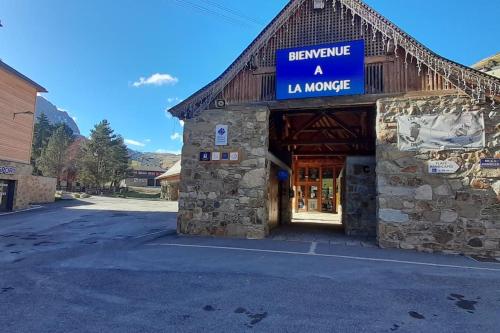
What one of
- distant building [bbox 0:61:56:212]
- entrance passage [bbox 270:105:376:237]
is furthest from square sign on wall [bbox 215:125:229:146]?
distant building [bbox 0:61:56:212]

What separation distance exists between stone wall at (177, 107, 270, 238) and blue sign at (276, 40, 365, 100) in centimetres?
114

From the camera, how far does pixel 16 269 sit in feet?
19.0

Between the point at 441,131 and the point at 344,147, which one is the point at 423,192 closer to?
the point at 441,131

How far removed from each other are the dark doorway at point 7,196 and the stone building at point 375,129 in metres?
16.1

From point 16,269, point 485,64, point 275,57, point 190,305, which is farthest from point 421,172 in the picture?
point 485,64

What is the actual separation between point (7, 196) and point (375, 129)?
22207mm

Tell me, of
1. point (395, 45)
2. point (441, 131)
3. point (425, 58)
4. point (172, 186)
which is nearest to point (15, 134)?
point (172, 186)

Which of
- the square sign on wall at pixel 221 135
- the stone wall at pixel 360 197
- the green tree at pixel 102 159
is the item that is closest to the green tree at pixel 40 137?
the green tree at pixel 102 159

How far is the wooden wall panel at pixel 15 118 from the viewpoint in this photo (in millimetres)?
18797

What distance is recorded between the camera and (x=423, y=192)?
7.93m

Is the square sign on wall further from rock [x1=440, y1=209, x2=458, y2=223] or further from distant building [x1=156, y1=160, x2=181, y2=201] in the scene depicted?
distant building [x1=156, y1=160, x2=181, y2=201]

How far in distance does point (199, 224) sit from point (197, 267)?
3955 mm

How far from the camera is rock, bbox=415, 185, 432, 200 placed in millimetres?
7895

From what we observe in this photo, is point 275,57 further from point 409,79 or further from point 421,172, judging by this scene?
point 421,172
